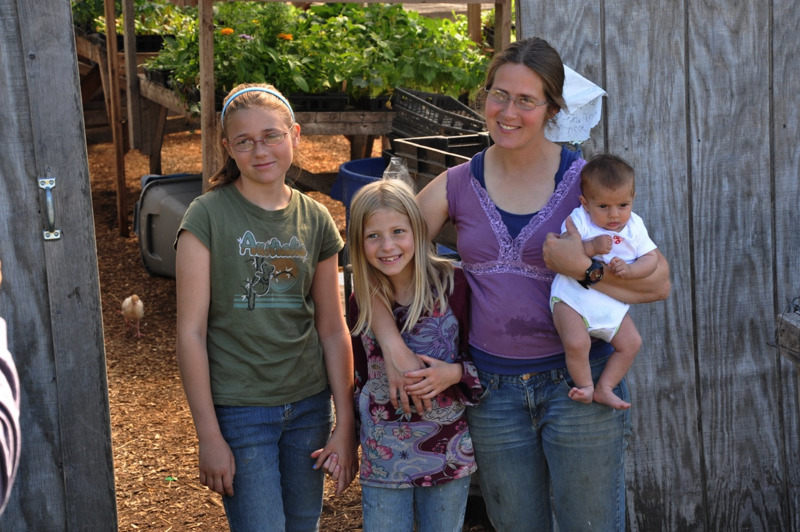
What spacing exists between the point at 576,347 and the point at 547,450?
30 centimetres

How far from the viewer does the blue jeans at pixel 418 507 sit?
8.27ft

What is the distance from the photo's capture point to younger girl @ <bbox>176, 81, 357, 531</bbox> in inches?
98.5

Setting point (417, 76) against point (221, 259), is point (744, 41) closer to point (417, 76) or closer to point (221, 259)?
point (221, 259)

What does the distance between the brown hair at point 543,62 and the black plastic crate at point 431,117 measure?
2.40 metres

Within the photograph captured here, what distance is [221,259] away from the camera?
253 cm

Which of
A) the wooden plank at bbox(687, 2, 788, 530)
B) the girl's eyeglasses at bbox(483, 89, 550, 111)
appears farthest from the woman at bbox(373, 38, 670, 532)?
the wooden plank at bbox(687, 2, 788, 530)

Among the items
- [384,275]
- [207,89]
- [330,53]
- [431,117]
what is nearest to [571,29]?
[384,275]

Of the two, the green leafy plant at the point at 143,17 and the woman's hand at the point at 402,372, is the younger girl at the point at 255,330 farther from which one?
the green leafy plant at the point at 143,17

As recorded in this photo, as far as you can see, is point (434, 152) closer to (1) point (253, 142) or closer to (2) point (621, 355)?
(1) point (253, 142)

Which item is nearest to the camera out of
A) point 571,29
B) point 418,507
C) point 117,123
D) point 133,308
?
point 418,507

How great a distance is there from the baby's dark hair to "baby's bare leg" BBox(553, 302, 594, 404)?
32 cm

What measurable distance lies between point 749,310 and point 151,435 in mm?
2998

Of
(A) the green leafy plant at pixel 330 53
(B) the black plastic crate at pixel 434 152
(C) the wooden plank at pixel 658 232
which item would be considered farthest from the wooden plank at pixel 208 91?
(C) the wooden plank at pixel 658 232

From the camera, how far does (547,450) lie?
2498 millimetres
